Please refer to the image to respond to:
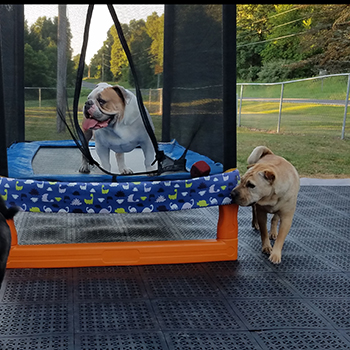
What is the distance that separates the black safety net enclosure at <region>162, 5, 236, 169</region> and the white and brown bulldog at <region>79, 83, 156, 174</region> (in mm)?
294

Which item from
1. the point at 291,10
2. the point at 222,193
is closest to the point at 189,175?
the point at 222,193

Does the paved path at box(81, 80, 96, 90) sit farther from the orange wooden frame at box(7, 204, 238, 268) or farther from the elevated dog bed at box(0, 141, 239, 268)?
the orange wooden frame at box(7, 204, 238, 268)

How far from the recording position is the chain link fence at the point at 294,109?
30.8ft

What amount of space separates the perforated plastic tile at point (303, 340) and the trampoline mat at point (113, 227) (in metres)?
1.38

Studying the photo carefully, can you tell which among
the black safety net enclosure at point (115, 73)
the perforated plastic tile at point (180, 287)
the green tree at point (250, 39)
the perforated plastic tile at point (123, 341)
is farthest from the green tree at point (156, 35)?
the green tree at point (250, 39)

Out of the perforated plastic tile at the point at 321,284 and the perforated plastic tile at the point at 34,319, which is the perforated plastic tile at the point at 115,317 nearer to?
the perforated plastic tile at the point at 34,319

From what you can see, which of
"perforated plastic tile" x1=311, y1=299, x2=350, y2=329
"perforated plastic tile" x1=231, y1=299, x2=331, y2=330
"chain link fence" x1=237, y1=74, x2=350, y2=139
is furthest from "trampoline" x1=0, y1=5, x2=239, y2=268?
"chain link fence" x1=237, y1=74, x2=350, y2=139

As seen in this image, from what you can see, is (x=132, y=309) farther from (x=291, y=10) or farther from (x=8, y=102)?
(x=291, y=10)

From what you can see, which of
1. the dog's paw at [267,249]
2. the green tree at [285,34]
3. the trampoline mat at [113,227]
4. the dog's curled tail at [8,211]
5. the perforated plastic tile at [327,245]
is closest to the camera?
the dog's curled tail at [8,211]

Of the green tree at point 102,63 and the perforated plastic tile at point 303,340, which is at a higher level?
the green tree at point 102,63

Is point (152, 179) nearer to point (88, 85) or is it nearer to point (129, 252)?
point (129, 252)

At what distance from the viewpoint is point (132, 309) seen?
6.94 ft

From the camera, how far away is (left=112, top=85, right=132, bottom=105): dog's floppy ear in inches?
106

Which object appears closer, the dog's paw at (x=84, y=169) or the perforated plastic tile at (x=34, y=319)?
the perforated plastic tile at (x=34, y=319)
